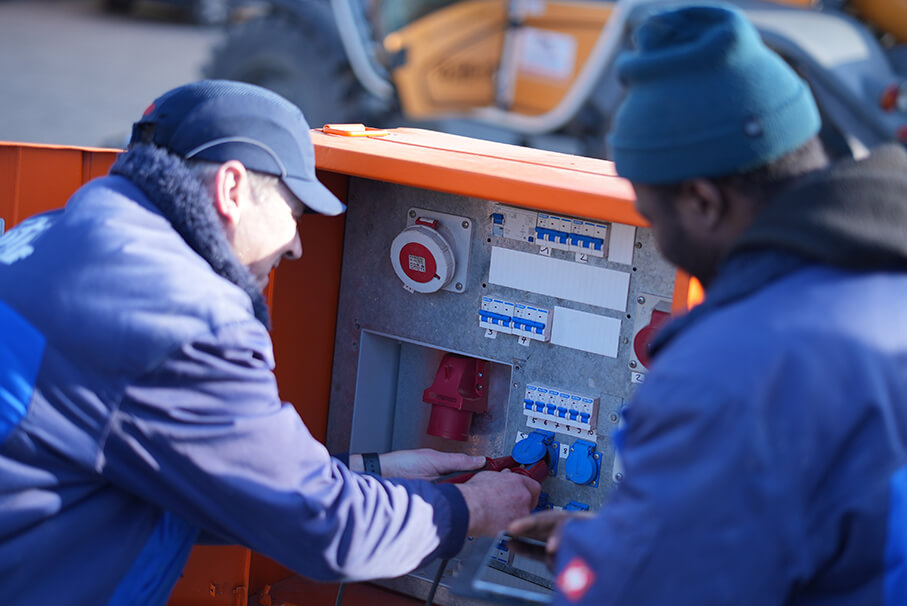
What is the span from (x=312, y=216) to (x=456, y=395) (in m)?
0.49

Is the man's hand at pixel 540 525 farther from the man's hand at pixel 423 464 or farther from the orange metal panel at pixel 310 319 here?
the orange metal panel at pixel 310 319

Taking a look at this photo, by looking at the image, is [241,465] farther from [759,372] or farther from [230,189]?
[759,372]

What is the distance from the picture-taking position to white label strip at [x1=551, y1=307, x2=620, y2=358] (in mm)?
1897

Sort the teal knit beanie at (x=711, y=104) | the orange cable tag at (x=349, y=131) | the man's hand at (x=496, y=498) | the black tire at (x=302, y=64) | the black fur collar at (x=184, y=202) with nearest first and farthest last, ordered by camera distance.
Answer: the teal knit beanie at (x=711, y=104) → the black fur collar at (x=184, y=202) → the man's hand at (x=496, y=498) → the orange cable tag at (x=349, y=131) → the black tire at (x=302, y=64)

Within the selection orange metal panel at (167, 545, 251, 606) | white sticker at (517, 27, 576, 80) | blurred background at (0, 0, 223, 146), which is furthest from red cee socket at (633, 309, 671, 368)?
blurred background at (0, 0, 223, 146)

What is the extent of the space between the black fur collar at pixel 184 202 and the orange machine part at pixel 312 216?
1.11 ft

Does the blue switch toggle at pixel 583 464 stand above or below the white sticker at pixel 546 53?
below

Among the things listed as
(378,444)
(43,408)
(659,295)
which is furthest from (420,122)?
(43,408)

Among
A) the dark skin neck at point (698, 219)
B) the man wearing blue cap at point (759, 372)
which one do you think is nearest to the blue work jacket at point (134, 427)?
the man wearing blue cap at point (759, 372)

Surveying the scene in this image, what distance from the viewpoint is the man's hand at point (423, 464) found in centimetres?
198

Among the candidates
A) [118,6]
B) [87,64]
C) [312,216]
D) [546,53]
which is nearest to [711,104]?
[312,216]

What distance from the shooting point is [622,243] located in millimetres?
1852

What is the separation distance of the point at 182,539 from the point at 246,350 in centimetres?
38

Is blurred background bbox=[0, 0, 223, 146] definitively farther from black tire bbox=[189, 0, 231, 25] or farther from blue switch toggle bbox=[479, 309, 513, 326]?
blue switch toggle bbox=[479, 309, 513, 326]
